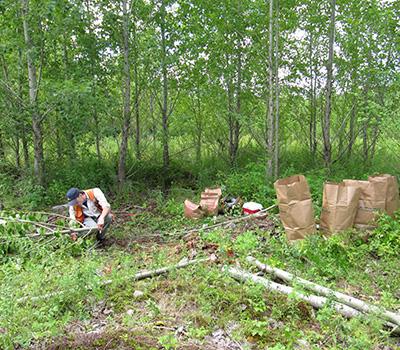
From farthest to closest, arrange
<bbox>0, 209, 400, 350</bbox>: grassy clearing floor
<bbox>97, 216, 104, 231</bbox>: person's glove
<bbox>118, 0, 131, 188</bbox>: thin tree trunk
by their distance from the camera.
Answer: <bbox>118, 0, 131, 188</bbox>: thin tree trunk < <bbox>97, 216, 104, 231</bbox>: person's glove < <bbox>0, 209, 400, 350</bbox>: grassy clearing floor

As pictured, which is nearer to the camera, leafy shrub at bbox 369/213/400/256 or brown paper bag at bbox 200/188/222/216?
leafy shrub at bbox 369/213/400/256

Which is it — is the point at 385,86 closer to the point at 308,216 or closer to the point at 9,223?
the point at 308,216

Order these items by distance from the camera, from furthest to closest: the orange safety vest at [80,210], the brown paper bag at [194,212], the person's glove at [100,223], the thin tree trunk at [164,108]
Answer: the thin tree trunk at [164,108] → the brown paper bag at [194,212] → the orange safety vest at [80,210] → the person's glove at [100,223]

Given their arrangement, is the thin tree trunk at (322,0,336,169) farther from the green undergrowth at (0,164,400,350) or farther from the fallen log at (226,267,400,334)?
the fallen log at (226,267,400,334)

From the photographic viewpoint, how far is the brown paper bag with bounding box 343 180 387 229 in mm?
4211

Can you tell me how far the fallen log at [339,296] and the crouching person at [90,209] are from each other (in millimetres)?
2503

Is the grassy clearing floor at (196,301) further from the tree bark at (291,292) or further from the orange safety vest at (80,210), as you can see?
the orange safety vest at (80,210)

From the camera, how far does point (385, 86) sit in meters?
6.63

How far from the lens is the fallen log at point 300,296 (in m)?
2.80

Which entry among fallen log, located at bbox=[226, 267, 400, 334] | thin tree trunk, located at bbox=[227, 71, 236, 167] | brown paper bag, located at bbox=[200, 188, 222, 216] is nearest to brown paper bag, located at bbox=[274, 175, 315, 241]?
fallen log, located at bbox=[226, 267, 400, 334]

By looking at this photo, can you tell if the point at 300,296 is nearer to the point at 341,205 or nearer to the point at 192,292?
the point at 192,292

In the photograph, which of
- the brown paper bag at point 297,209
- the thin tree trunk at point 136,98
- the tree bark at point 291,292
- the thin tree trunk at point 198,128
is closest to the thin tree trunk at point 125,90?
the thin tree trunk at point 136,98

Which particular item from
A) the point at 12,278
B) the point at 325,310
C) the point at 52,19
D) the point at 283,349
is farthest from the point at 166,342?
the point at 52,19

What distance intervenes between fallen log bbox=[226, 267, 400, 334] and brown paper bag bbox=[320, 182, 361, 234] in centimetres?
131
